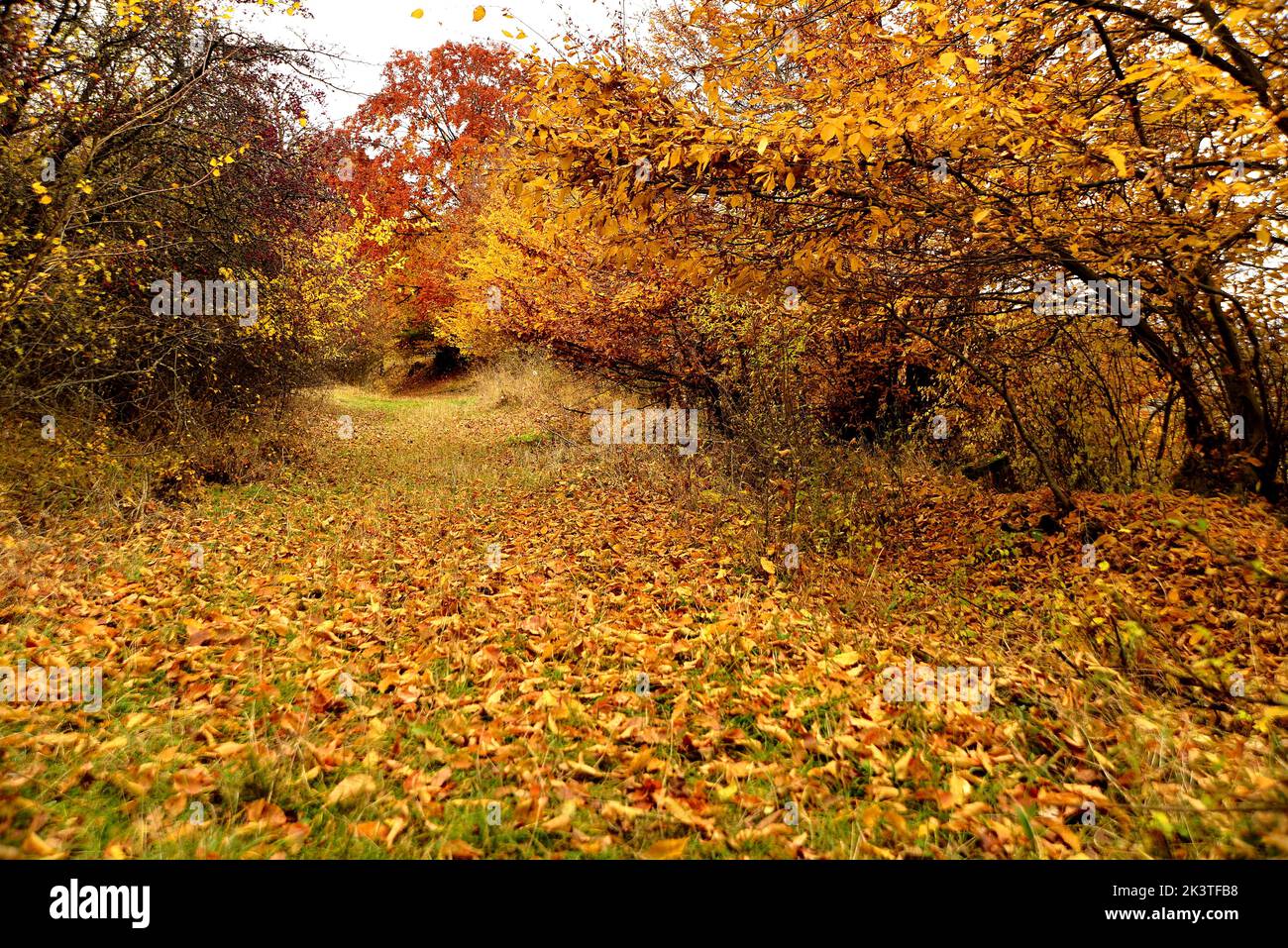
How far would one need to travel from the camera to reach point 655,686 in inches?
154

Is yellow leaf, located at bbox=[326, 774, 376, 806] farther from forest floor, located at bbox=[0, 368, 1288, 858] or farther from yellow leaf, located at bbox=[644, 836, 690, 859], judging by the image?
yellow leaf, located at bbox=[644, 836, 690, 859]

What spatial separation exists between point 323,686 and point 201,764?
2.94 ft

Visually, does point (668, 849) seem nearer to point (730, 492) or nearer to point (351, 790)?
point (351, 790)

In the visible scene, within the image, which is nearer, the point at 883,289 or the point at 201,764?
the point at 201,764

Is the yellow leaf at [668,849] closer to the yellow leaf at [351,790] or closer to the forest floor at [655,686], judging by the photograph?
the forest floor at [655,686]

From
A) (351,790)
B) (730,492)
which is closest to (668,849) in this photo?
(351,790)

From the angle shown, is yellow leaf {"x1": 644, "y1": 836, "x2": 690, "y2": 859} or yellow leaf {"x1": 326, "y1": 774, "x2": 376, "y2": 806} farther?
yellow leaf {"x1": 326, "y1": 774, "x2": 376, "y2": 806}

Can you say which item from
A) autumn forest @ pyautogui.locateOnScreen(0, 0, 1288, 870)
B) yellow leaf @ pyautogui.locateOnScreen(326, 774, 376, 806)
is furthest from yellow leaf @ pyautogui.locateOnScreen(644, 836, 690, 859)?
yellow leaf @ pyautogui.locateOnScreen(326, 774, 376, 806)

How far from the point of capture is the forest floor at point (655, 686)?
2.56m

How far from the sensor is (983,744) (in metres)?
3.24

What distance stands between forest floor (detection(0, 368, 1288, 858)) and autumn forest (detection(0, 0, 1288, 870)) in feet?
0.11

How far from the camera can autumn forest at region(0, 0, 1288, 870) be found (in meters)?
2.81
